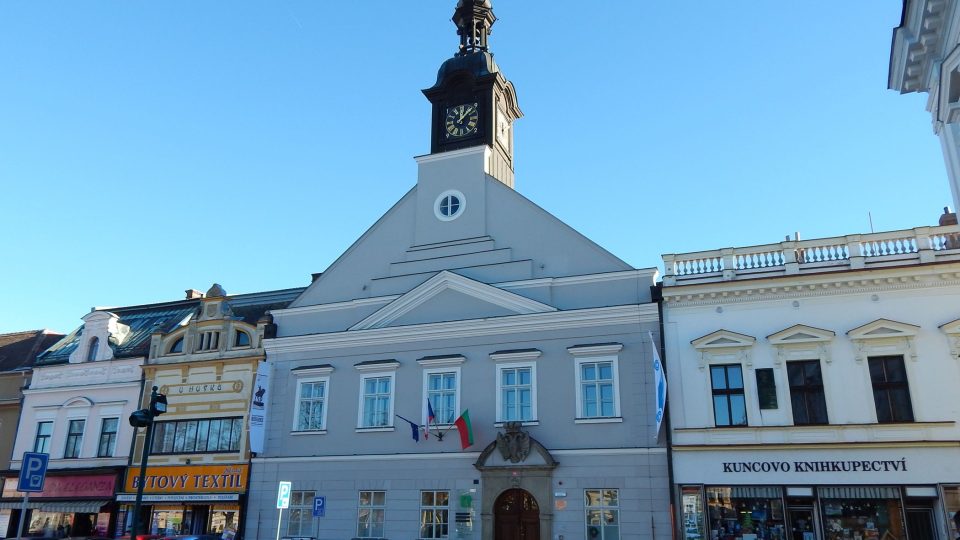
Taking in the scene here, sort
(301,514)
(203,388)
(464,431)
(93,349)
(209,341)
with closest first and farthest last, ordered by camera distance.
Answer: (464,431) → (301,514) → (203,388) → (209,341) → (93,349)

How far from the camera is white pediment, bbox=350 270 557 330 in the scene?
2561 centimetres

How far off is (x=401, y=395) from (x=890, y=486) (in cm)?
1472

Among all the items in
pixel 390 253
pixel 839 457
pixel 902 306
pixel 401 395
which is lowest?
pixel 839 457

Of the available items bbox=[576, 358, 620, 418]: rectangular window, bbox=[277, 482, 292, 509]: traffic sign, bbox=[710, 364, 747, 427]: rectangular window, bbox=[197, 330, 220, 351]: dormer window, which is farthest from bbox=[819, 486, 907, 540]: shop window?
bbox=[197, 330, 220, 351]: dormer window

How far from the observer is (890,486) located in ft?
65.8

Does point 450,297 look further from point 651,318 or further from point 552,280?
point 651,318

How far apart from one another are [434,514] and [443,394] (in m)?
3.81

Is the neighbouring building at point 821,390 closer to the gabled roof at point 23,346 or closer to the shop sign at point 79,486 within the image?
the shop sign at point 79,486

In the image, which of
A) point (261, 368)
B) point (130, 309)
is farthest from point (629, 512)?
point (130, 309)

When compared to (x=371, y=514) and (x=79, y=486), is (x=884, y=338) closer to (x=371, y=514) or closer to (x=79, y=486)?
(x=371, y=514)

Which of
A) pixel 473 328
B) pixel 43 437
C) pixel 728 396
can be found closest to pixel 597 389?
pixel 728 396

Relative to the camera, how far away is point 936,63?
1258cm

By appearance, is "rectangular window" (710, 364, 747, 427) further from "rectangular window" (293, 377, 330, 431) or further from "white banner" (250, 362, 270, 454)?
"white banner" (250, 362, 270, 454)

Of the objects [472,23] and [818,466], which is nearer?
[818,466]
